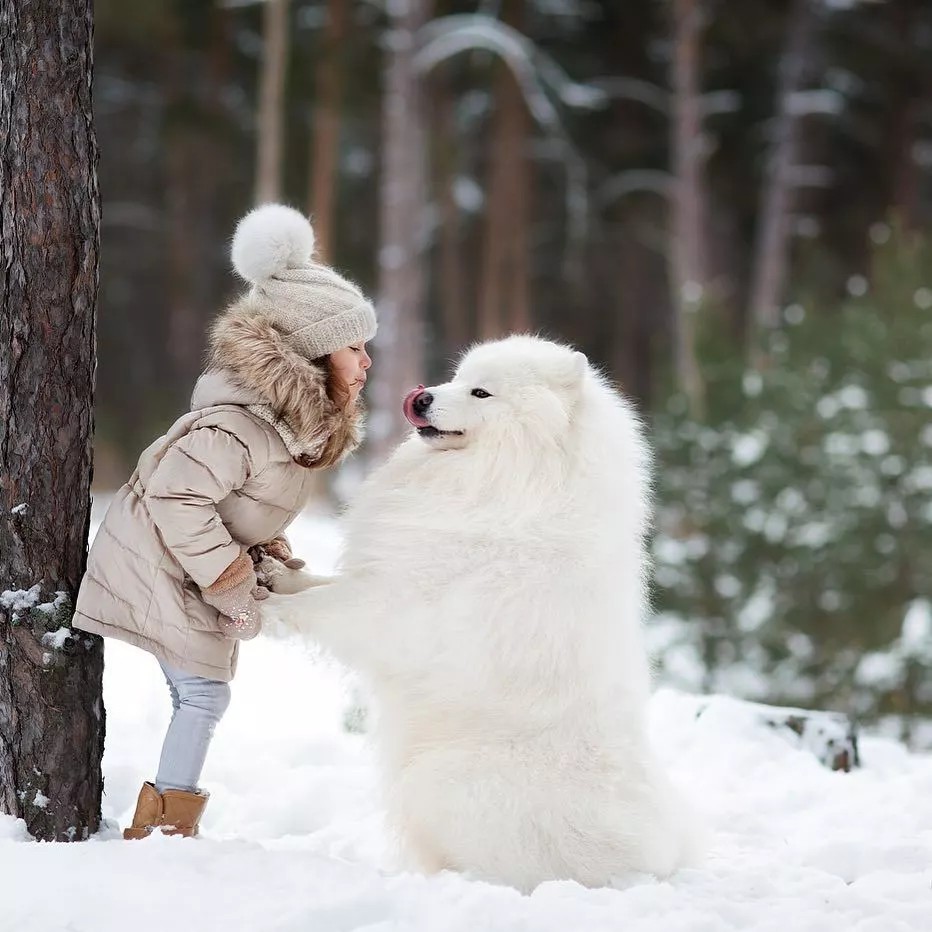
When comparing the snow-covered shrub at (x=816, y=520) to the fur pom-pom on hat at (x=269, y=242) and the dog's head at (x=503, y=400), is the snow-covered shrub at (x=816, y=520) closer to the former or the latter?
the dog's head at (x=503, y=400)

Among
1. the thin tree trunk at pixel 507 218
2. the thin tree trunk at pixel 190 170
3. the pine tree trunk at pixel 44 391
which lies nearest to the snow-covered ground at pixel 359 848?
the pine tree trunk at pixel 44 391

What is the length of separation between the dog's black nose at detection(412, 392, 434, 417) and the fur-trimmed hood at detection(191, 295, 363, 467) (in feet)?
0.95

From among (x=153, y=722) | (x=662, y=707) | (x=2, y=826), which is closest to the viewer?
(x=2, y=826)

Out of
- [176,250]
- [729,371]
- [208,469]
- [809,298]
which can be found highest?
[176,250]

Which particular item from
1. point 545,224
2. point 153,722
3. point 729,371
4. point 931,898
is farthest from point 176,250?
point 931,898

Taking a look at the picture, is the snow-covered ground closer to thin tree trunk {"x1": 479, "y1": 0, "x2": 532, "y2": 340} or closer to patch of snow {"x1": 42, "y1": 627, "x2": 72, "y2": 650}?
patch of snow {"x1": 42, "y1": 627, "x2": 72, "y2": 650}

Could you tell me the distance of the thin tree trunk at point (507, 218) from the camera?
59.9 ft

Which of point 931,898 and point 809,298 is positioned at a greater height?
point 809,298

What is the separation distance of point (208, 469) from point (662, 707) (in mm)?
3204

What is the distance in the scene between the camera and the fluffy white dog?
11.3 feet

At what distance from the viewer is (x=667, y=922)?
9.86 feet

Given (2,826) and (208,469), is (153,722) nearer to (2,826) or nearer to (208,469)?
(2,826)

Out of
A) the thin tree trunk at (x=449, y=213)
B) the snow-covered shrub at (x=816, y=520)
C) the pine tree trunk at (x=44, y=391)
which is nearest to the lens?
the pine tree trunk at (x=44, y=391)

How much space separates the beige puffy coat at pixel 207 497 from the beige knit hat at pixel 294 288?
0.07m
